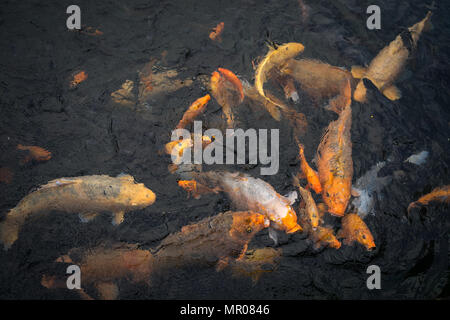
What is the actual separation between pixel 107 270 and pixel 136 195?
68cm

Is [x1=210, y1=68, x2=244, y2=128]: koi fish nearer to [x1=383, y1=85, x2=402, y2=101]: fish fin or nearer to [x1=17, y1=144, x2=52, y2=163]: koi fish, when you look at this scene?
[x1=383, y1=85, x2=402, y2=101]: fish fin

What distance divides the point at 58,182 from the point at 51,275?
80 cm

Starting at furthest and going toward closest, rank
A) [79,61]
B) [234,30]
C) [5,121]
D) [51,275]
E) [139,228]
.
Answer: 1. [234,30]
2. [79,61]
3. [5,121]
4. [139,228]
5. [51,275]

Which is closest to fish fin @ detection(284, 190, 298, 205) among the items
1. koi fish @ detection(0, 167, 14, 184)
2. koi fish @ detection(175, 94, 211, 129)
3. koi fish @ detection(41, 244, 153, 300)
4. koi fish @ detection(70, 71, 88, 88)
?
koi fish @ detection(175, 94, 211, 129)

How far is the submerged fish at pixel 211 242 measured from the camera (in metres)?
3.02

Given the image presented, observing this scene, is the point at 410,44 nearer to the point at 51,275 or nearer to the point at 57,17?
the point at 57,17

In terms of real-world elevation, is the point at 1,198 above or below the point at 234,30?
below

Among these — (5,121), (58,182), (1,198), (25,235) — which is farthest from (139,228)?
(5,121)

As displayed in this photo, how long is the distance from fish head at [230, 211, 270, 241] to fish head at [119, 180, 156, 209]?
0.81 m

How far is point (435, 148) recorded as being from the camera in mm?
3742

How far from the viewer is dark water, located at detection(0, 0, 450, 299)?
3.11 meters

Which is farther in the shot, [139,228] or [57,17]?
[57,17]

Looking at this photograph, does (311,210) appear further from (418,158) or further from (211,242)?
(418,158)

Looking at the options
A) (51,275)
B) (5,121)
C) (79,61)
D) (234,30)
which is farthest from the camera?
(234,30)
